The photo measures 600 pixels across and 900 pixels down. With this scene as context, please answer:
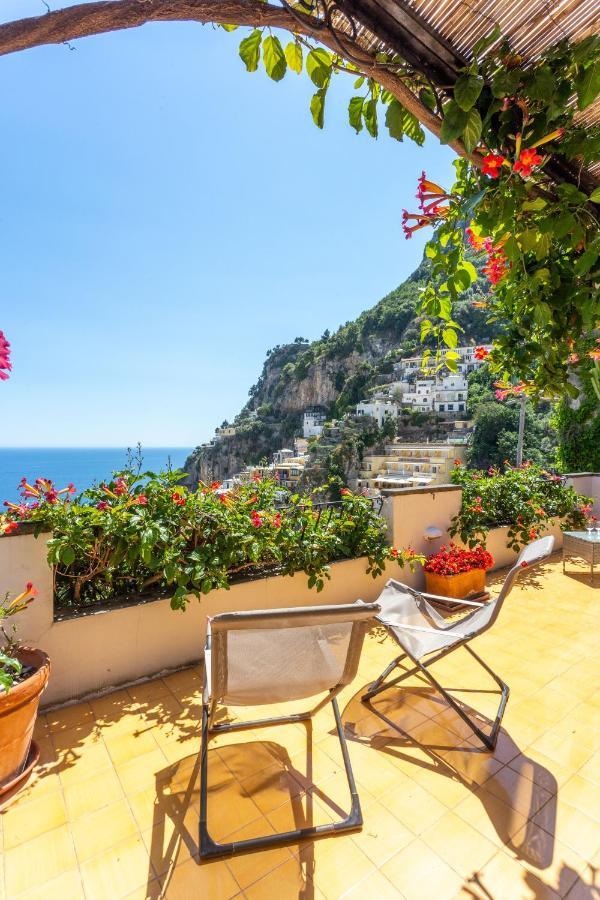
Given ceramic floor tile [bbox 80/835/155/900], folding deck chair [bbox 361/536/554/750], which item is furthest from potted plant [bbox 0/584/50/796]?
folding deck chair [bbox 361/536/554/750]

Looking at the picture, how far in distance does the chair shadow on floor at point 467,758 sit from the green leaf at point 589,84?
2.18 metres

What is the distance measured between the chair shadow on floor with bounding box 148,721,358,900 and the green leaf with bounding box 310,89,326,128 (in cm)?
236

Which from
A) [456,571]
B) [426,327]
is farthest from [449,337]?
[456,571]

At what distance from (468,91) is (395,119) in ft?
0.84

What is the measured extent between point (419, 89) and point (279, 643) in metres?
1.78

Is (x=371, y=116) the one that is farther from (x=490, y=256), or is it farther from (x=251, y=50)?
(x=490, y=256)

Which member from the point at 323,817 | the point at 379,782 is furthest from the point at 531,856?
the point at 323,817

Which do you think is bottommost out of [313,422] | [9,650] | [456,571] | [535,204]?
[456,571]

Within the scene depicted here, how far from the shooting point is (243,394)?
8188cm

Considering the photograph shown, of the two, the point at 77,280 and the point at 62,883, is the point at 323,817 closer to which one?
the point at 62,883

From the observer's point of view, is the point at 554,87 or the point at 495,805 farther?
the point at 495,805

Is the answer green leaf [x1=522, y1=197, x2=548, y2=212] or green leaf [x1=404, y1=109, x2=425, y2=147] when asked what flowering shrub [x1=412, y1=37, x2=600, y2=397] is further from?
green leaf [x1=404, y1=109, x2=425, y2=147]

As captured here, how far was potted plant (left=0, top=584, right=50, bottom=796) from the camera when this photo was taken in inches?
67.2

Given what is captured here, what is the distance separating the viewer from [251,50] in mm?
1184
